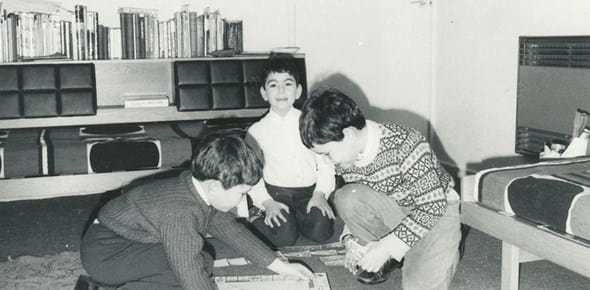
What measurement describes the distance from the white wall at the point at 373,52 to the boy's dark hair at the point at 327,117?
2431 millimetres

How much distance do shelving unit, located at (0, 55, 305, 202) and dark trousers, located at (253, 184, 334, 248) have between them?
84 centimetres

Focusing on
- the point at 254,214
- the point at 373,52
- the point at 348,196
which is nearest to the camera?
the point at 348,196

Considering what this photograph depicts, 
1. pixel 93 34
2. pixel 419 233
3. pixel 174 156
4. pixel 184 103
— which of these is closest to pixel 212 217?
pixel 419 233

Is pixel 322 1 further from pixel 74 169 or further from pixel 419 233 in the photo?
pixel 419 233

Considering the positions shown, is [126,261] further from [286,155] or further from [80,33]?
[80,33]

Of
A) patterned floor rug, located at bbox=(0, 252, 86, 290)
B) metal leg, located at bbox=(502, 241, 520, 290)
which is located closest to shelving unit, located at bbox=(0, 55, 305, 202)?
patterned floor rug, located at bbox=(0, 252, 86, 290)

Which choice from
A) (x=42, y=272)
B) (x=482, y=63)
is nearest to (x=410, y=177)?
(x=42, y=272)

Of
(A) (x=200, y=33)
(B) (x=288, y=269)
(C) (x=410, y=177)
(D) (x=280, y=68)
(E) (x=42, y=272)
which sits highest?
(A) (x=200, y=33)

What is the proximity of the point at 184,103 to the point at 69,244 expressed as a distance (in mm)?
1280

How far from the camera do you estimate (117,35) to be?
3783 mm

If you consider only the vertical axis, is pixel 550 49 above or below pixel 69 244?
above

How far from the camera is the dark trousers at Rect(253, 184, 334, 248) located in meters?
2.56

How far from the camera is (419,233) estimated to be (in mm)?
1855

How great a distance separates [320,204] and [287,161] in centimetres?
25
